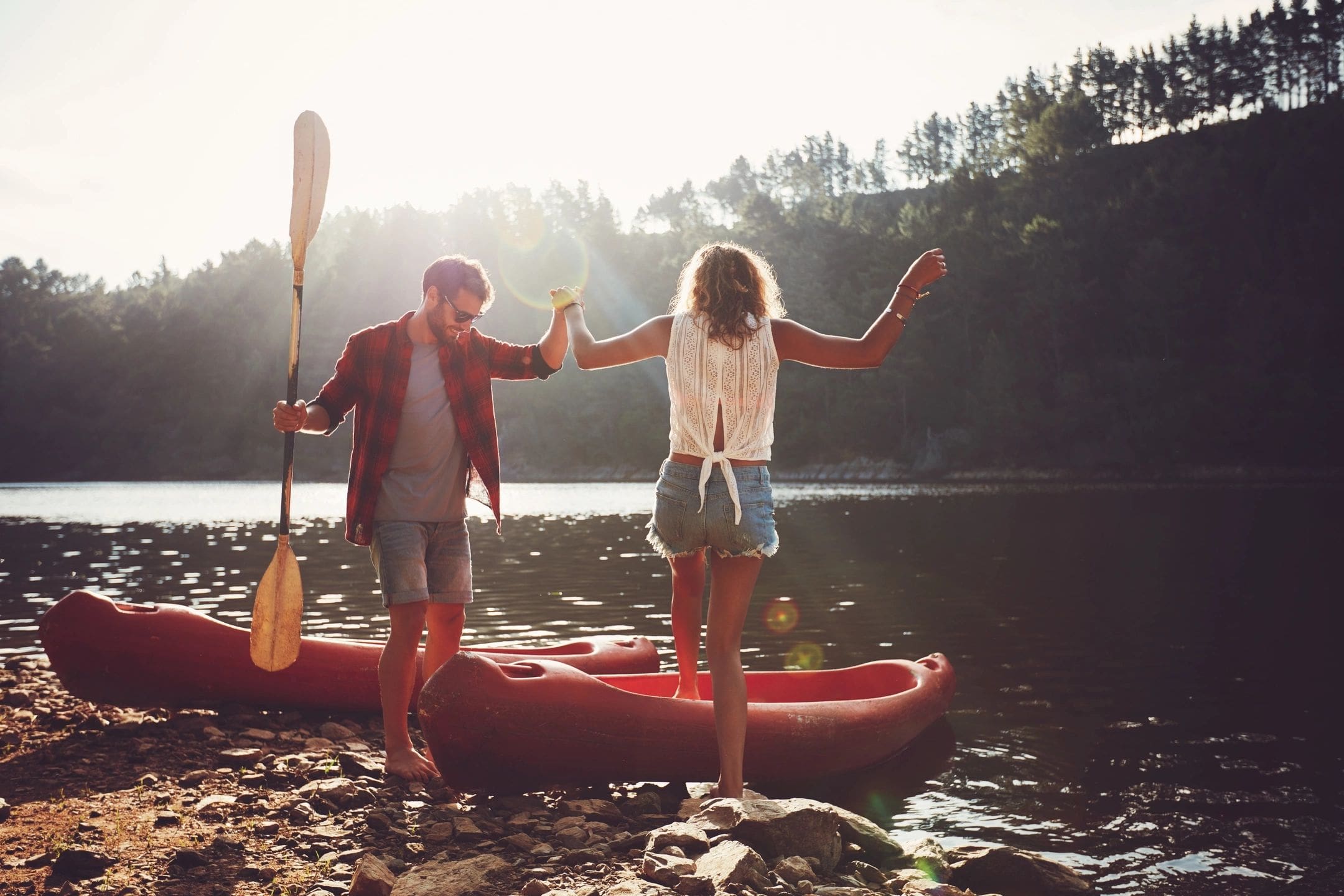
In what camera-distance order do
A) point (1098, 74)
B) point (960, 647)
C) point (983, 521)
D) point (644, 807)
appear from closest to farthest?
point (644, 807) → point (960, 647) → point (983, 521) → point (1098, 74)

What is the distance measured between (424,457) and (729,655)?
151 cm

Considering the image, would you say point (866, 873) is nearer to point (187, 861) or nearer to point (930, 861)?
point (930, 861)

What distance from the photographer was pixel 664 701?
4852 mm

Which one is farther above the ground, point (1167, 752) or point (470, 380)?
point (470, 380)

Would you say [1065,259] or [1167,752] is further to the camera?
[1065,259]

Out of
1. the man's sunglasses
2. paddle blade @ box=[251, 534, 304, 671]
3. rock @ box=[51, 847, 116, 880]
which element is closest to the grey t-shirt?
the man's sunglasses

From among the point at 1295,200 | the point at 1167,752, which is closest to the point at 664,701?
the point at 1167,752

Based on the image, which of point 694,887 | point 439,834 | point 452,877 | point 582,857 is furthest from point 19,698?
point 694,887

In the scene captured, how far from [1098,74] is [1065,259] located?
36384 mm

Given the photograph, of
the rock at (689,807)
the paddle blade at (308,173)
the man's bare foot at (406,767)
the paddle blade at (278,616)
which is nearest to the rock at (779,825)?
the rock at (689,807)

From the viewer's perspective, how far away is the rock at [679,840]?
372 cm

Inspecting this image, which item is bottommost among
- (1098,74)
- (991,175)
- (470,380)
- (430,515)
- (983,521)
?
(983,521)

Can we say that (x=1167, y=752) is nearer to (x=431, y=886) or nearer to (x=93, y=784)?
(x=431, y=886)

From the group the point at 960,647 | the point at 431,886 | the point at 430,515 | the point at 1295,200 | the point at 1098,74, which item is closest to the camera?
the point at 431,886
